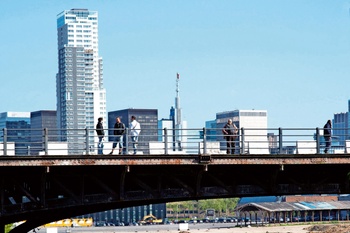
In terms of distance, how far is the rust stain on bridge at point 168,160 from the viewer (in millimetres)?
44281

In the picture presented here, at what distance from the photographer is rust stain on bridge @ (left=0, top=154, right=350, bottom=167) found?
44.3 m

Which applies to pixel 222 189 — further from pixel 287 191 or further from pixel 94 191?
pixel 94 191

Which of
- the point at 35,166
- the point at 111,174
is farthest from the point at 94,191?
the point at 35,166

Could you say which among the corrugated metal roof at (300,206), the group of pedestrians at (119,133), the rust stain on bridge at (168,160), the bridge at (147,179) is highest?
the group of pedestrians at (119,133)

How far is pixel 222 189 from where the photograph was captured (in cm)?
4919

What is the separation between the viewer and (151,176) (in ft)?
163

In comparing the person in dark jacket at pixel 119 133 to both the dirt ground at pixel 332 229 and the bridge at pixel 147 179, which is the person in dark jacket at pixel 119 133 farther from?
the dirt ground at pixel 332 229

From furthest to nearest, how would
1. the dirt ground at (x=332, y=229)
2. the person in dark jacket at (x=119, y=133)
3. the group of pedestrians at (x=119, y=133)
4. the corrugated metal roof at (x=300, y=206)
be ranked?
the corrugated metal roof at (x=300, y=206), the dirt ground at (x=332, y=229), the group of pedestrians at (x=119, y=133), the person in dark jacket at (x=119, y=133)

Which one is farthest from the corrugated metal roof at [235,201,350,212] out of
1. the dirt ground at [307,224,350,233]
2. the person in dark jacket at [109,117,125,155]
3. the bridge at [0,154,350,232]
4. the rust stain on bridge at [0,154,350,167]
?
the rust stain on bridge at [0,154,350,167]

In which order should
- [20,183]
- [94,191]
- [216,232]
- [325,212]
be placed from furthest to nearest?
1. [325,212]
2. [216,232]
3. [94,191]
4. [20,183]

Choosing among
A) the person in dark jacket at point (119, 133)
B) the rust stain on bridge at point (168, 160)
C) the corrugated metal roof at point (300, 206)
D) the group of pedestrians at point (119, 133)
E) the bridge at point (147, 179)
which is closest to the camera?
the rust stain on bridge at point (168, 160)

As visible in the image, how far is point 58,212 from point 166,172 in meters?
7.30

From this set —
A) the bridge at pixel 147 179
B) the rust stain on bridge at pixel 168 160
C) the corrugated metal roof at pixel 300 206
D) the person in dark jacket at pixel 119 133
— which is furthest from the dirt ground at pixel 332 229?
the person in dark jacket at pixel 119 133

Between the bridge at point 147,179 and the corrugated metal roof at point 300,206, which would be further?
the corrugated metal roof at point 300,206
